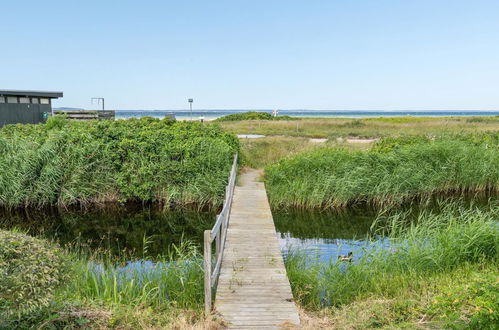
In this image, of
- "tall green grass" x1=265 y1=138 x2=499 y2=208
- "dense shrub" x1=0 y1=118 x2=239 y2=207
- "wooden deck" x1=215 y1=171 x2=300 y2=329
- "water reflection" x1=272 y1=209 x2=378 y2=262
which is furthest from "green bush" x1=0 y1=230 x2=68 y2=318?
"tall green grass" x1=265 y1=138 x2=499 y2=208

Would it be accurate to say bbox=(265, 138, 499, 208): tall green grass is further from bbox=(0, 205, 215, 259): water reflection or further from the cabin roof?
the cabin roof

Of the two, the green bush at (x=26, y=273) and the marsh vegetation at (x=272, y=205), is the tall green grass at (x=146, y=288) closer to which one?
the marsh vegetation at (x=272, y=205)

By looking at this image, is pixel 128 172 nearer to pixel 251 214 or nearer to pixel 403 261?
pixel 251 214

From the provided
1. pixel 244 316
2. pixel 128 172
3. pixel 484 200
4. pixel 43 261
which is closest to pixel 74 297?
pixel 43 261

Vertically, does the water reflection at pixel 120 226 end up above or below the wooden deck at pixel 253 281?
below

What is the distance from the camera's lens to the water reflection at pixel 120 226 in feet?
39.7

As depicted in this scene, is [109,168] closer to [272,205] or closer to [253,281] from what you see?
[272,205]

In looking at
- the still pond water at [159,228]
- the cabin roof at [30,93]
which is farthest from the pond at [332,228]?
the cabin roof at [30,93]

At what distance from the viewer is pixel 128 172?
16.1 m

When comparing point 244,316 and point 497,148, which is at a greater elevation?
point 497,148

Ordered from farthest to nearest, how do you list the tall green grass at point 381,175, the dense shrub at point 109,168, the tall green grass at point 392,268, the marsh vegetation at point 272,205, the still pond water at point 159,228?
the tall green grass at point 381,175 < the dense shrub at point 109,168 < the still pond water at point 159,228 < the marsh vegetation at point 272,205 < the tall green grass at point 392,268

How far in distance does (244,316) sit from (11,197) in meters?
13.2

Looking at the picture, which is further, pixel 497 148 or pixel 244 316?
pixel 497 148

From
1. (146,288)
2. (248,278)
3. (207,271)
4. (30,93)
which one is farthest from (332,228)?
(30,93)
